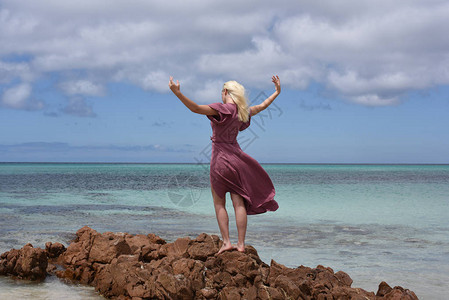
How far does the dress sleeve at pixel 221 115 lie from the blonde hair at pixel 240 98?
6.5 inches

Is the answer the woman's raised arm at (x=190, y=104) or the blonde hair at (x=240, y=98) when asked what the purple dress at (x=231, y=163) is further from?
the woman's raised arm at (x=190, y=104)

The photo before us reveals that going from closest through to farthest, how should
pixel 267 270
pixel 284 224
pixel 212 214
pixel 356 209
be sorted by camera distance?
pixel 267 270
pixel 284 224
pixel 212 214
pixel 356 209

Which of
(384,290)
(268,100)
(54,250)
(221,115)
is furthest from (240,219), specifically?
(54,250)

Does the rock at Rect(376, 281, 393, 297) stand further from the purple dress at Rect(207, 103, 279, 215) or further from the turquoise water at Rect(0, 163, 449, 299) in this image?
the purple dress at Rect(207, 103, 279, 215)

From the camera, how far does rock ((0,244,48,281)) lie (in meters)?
5.66

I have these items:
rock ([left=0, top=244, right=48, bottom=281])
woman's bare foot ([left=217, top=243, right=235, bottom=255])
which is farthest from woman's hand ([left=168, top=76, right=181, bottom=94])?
rock ([left=0, top=244, right=48, bottom=281])

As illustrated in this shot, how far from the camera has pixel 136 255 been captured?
18.1 feet

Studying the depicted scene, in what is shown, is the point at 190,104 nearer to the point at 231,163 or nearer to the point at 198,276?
the point at 231,163

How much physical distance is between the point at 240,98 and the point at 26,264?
331 cm

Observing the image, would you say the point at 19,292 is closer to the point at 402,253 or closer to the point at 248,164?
the point at 248,164

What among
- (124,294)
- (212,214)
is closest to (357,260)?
(124,294)

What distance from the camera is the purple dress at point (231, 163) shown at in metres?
5.14

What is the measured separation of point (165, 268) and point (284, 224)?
6.49 meters

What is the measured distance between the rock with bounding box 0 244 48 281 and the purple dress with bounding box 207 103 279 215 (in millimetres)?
2412
